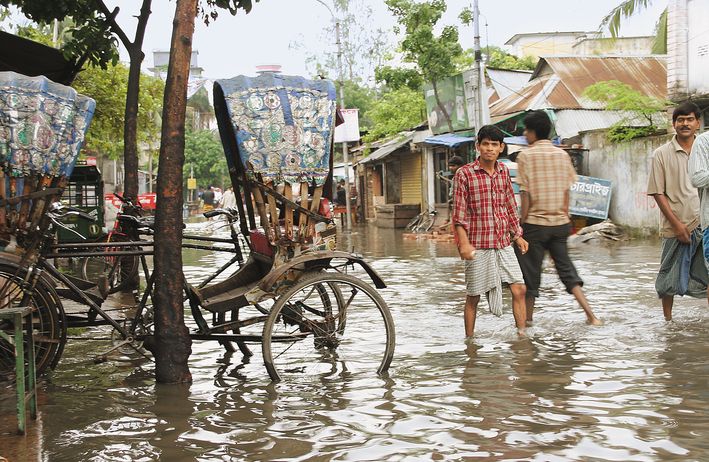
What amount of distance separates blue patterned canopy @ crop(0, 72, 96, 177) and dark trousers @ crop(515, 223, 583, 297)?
382 cm

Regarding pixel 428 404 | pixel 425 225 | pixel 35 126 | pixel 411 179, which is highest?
pixel 411 179

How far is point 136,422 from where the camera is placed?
4.57 m

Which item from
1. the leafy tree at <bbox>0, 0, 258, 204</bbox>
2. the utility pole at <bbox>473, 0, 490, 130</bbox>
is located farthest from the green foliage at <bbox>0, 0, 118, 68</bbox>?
the utility pole at <bbox>473, 0, 490, 130</bbox>

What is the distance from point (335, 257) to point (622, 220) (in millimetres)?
15291

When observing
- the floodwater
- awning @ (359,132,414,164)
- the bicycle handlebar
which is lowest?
the floodwater

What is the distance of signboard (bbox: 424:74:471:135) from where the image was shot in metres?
25.7

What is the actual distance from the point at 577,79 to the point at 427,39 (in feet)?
15.9

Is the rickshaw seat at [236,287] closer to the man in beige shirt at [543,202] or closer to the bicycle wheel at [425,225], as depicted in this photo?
the man in beige shirt at [543,202]

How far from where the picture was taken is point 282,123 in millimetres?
5484

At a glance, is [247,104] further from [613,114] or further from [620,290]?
[613,114]

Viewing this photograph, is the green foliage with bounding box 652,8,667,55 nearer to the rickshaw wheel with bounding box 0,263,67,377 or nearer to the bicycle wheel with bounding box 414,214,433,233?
the bicycle wheel with bounding box 414,214,433,233

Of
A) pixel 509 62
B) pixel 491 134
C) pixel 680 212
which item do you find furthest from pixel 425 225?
pixel 509 62

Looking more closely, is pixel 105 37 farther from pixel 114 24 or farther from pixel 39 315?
pixel 39 315

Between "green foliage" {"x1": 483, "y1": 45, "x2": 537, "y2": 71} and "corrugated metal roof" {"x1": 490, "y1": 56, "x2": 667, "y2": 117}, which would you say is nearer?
"corrugated metal roof" {"x1": 490, "y1": 56, "x2": 667, "y2": 117}
